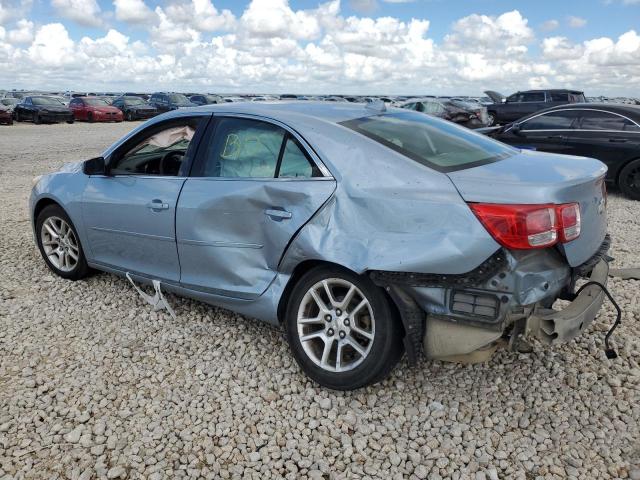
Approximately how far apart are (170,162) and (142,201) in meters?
0.34

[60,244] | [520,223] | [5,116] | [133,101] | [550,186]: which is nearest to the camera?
[520,223]

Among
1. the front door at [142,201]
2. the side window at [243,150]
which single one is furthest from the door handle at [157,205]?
the side window at [243,150]

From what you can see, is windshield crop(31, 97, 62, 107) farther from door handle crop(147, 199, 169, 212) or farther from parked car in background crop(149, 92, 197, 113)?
door handle crop(147, 199, 169, 212)

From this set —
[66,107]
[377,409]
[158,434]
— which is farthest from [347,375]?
[66,107]

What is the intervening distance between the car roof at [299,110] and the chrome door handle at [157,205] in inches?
26.9

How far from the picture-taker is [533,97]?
20422 millimetres

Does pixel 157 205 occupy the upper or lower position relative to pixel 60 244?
upper

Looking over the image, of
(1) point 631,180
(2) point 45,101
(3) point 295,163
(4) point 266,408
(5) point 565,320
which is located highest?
(3) point 295,163

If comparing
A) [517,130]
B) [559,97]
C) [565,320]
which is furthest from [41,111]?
[565,320]

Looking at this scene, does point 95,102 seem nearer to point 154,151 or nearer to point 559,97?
point 559,97

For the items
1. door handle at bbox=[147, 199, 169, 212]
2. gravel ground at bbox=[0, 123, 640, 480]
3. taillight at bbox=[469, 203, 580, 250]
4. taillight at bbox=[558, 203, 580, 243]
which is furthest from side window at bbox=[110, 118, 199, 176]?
taillight at bbox=[558, 203, 580, 243]

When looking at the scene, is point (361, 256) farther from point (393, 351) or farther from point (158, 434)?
point (158, 434)

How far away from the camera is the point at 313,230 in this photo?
9.27 ft

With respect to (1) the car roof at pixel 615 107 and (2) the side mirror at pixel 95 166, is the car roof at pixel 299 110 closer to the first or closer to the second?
(2) the side mirror at pixel 95 166
